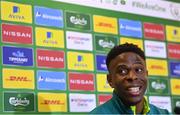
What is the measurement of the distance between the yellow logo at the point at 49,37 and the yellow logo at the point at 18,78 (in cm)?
19

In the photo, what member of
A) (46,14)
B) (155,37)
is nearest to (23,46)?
(46,14)

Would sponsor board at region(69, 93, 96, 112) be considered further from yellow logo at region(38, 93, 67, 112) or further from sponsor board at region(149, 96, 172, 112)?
sponsor board at region(149, 96, 172, 112)

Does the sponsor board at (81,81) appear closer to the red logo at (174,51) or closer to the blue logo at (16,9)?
the blue logo at (16,9)

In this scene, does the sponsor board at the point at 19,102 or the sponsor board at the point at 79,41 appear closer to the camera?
the sponsor board at the point at 19,102

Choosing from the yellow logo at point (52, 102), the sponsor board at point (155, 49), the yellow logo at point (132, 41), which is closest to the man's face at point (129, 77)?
the yellow logo at point (52, 102)

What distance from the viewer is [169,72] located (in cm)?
284

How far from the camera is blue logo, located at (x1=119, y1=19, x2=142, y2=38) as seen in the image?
2672 millimetres

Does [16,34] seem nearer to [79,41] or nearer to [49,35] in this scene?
[49,35]

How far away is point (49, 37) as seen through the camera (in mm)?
2309

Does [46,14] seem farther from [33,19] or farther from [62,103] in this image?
[62,103]

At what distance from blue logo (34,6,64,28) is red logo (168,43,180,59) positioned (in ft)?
2.91

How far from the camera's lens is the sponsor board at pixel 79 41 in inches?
94.2

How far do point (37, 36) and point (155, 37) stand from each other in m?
0.93

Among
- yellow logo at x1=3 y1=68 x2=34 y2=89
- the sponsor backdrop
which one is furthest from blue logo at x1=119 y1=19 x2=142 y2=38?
yellow logo at x1=3 y1=68 x2=34 y2=89
